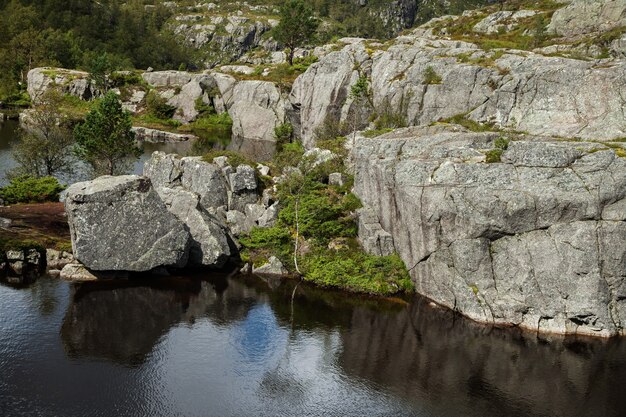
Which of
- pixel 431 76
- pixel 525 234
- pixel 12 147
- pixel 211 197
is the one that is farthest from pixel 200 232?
pixel 12 147

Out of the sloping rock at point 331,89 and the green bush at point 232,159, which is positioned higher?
the sloping rock at point 331,89

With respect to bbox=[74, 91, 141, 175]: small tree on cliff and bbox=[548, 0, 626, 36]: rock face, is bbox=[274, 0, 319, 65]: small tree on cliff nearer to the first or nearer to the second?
bbox=[548, 0, 626, 36]: rock face

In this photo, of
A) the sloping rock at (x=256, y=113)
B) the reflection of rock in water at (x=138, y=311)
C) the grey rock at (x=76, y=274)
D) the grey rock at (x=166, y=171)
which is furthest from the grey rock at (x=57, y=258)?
the sloping rock at (x=256, y=113)

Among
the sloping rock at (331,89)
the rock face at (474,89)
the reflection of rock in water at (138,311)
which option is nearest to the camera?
the reflection of rock in water at (138,311)

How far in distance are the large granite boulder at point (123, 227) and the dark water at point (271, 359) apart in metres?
2.86

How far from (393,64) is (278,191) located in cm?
5140

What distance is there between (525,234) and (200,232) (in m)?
34.3

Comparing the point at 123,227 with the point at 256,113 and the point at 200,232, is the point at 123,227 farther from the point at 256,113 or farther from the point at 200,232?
the point at 256,113

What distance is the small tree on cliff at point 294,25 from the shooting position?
16262 centimetres

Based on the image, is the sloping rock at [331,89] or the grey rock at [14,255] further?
the sloping rock at [331,89]

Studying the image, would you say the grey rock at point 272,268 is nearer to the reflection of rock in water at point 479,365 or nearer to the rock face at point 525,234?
the reflection of rock in water at point 479,365

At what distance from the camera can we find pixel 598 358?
41594 mm

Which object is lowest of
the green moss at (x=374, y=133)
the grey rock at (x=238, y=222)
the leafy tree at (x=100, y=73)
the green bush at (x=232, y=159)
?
the grey rock at (x=238, y=222)

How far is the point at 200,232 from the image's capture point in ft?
186
